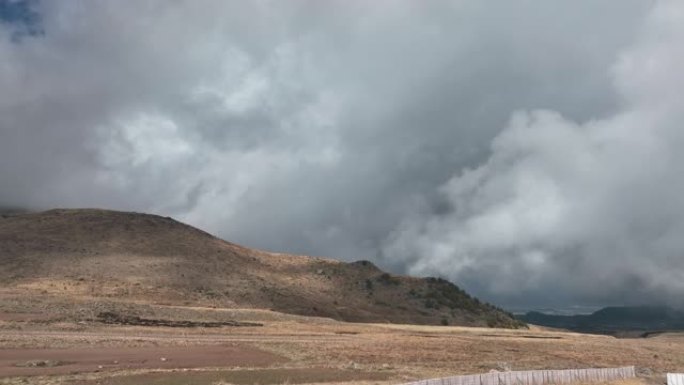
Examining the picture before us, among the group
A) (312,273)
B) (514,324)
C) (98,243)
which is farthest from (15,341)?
(514,324)

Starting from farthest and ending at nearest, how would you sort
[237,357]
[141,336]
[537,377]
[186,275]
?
[186,275]
[141,336]
[237,357]
[537,377]

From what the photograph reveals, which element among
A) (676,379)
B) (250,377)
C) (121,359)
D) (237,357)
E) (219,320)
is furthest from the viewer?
(219,320)

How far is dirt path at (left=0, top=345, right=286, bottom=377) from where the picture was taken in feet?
134

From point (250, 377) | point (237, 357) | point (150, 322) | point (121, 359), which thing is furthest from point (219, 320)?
point (250, 377)

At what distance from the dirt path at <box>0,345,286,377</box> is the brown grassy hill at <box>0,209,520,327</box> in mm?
69319

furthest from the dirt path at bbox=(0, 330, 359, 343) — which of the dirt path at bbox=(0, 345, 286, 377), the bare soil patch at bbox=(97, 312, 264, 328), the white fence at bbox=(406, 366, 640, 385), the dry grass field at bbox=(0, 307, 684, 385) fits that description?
the white fence at bbox=(406, 366, 640, 385)

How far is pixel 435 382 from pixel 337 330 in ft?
228

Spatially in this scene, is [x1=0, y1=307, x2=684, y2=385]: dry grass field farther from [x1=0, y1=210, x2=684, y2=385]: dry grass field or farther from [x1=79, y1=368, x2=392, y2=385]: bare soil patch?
[x1=0, y1=210, x2=684, y2=385]: dry grass field

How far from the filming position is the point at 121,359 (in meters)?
46.9

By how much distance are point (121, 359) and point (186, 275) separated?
105989mm

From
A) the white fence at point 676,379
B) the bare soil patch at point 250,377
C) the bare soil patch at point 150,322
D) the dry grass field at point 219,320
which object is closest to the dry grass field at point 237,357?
the bare soil patch at point 250,377

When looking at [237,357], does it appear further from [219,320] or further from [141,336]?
[219,320]

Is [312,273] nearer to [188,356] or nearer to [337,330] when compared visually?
[337,330]

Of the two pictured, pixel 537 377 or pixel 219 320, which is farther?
pixel 219 320
